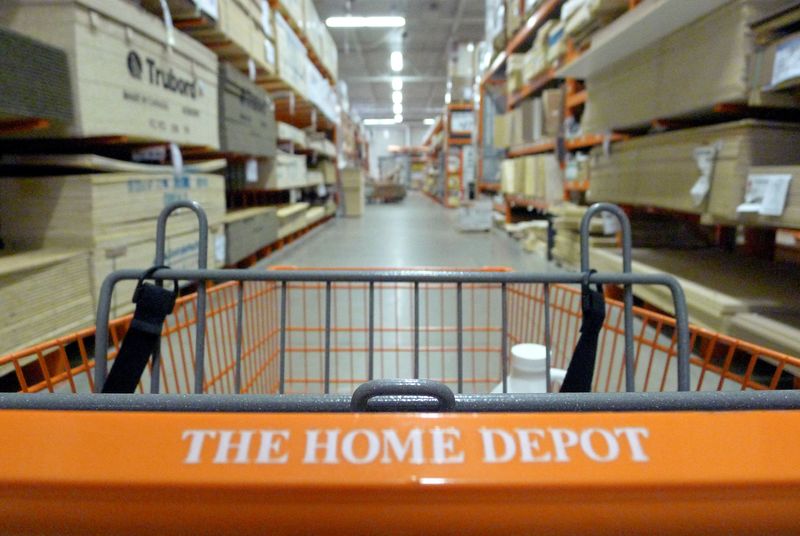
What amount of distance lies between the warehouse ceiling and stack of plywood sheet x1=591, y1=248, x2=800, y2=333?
1056cm

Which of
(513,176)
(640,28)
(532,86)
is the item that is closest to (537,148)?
(532,86)

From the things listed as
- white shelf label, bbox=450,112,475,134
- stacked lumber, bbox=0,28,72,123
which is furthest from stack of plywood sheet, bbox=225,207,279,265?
white shelf label, bbox=450,112,475,134

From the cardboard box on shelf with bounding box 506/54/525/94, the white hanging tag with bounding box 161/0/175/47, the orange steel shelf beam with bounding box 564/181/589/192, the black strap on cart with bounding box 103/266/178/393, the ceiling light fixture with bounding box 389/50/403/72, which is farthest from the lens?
the ceiling light fixture with bounding box 389/50/403/72

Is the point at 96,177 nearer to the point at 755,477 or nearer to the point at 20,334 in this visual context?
the point at 20,334

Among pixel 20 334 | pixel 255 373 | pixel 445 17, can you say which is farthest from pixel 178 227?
pixel 445 17

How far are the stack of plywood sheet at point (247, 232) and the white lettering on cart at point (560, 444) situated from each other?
3.60 m

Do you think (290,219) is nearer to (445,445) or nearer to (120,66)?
(120,66)

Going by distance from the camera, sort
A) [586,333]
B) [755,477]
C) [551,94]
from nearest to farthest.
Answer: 1. [755,477]
2. [586,333]
3. [551,94]

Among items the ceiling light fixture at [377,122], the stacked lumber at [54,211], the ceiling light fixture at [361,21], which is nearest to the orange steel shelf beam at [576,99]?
the stacked lumber at [54,211]

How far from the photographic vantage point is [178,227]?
2.88 m

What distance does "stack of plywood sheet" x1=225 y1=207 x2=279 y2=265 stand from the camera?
12.6ft

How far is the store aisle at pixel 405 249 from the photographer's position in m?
4.81

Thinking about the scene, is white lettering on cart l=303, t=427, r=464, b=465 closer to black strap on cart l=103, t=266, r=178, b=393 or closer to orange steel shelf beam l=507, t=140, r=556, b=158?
black strap on cart l=103, t=266, r=178, b=393

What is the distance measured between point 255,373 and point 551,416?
1402mm
